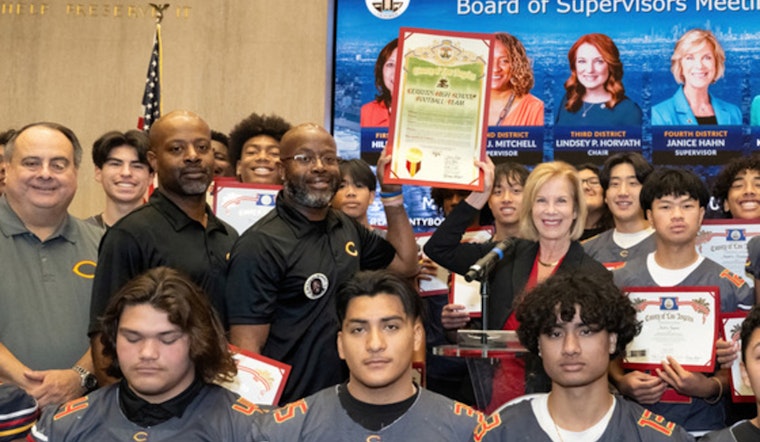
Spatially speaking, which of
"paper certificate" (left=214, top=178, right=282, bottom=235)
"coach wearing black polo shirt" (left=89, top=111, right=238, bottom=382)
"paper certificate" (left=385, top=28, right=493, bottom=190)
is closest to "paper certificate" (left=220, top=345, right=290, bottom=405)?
"coach wearing black polo shirt" (left=89, top=111, right=238, bottom=382)

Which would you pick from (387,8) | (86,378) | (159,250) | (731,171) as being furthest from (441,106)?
(387,8)

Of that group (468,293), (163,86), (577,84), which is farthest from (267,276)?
(163,86)

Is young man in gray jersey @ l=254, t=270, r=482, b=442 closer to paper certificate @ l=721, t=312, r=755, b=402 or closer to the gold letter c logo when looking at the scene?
the gold letter c logo

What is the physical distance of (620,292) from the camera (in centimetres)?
387

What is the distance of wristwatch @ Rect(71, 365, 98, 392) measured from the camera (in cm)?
405

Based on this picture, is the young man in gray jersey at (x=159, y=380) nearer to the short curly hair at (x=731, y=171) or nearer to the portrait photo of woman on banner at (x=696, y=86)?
the short curly hair at (x=731, y=171)

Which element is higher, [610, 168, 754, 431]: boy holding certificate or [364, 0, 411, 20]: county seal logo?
[364, 0, 411, 20]: county seal logo

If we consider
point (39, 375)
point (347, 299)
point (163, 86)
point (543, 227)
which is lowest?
point (39, 375)

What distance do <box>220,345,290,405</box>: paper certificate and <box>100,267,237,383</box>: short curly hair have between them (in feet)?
0.71

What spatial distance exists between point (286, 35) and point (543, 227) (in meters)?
5.38

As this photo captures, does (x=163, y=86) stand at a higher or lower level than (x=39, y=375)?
higher

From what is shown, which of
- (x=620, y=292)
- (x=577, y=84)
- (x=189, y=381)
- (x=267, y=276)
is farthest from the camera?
(x=577, y=84)

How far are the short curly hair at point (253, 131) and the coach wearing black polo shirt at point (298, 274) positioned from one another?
208 cm

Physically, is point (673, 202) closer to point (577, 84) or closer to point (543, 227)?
point (543, 227)
